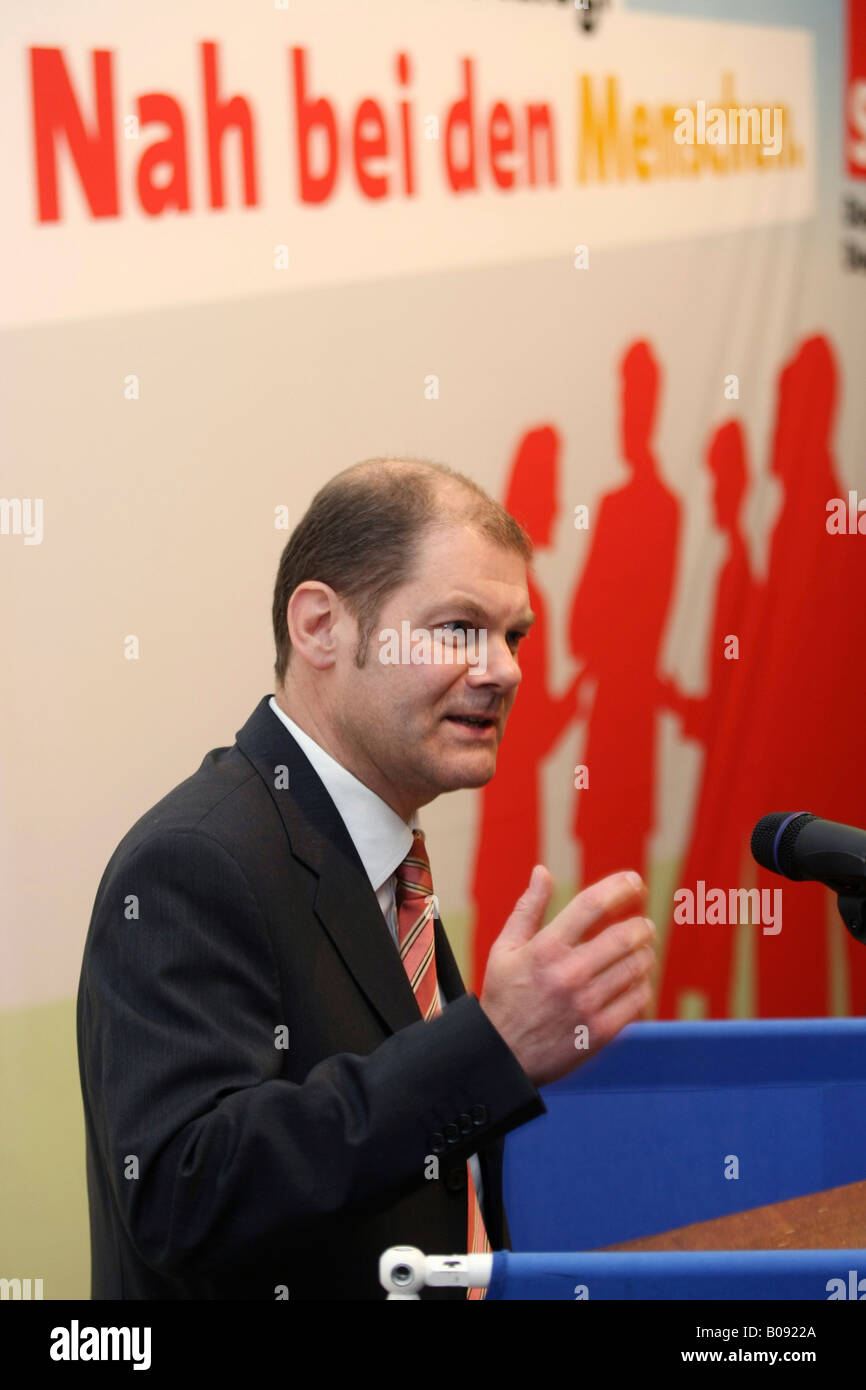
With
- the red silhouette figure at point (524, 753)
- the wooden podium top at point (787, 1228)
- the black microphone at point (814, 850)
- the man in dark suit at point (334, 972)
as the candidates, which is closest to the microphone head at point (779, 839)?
the black microphone at point (814, 850)

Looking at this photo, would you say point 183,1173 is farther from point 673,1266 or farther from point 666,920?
point 666,920

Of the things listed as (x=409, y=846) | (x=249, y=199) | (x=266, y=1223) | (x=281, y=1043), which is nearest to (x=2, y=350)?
(x=249, y=199)

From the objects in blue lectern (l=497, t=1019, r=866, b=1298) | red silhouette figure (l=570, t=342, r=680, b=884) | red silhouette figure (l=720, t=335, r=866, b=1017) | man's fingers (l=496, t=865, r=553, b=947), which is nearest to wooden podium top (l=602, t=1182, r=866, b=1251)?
blue lectern (l=497, t=1019, r=866, b=1298)

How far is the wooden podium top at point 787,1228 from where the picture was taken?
1.56 m

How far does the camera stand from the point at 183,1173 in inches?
41.6

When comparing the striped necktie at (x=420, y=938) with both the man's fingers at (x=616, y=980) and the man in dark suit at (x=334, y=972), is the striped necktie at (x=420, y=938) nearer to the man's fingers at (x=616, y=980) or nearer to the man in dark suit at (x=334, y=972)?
the man in dark suit at (x=334, y=972)

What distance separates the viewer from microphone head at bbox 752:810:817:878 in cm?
123

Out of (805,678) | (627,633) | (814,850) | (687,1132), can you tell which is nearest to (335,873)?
(814,850)

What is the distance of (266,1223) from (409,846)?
489mm

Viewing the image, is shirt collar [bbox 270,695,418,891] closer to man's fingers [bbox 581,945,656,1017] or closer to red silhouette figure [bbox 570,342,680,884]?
man's fingers [bbox 581,945,656,1017]

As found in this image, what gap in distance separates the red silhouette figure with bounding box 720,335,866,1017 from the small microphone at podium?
2.05 metres

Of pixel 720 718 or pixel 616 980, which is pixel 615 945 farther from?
pixel 720 718

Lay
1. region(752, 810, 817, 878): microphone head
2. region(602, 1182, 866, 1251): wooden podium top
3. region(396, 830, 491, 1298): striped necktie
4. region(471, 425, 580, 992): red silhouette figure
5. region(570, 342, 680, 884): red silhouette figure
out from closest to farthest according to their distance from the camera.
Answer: region(752, 810, 817, 878): microphone head < region(396, 830, 491, 1298): striped necktie < region(602, 1182, 866, 1251): wooden podium top < region(471, 425, 580, 992): red silhouette figure < region(570, 342, 680, 884): red silhouette figure

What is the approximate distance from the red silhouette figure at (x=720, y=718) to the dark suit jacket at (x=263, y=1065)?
2.01 m
